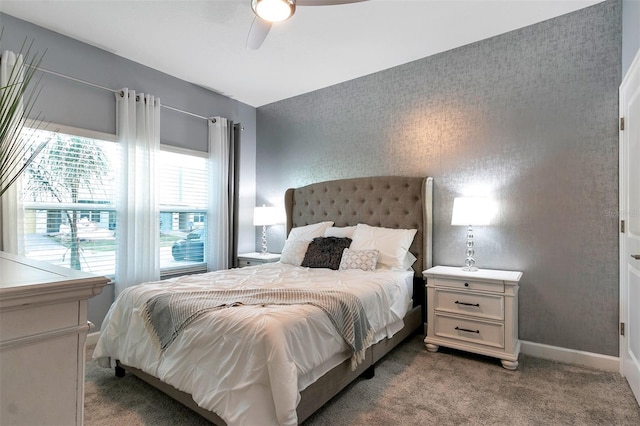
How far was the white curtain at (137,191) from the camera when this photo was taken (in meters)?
3.36

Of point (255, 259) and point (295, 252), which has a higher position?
point (295, 252)

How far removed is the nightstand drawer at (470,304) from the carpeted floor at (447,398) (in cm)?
39

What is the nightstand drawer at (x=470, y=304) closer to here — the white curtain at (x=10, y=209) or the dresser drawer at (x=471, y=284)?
the dresser drawer at (x=471, y=284)

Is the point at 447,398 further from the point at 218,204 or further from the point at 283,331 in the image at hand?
the point at 218,204

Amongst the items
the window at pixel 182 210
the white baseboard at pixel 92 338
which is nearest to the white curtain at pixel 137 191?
the window at pixel 182 210

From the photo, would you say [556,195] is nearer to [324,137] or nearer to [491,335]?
[491,335]

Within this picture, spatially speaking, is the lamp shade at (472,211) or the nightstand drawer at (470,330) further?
the lamp shade at (472,211)

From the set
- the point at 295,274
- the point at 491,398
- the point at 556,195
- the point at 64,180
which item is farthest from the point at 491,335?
the point at 64,180

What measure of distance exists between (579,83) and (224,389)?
331 centimetres

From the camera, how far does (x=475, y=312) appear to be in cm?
274

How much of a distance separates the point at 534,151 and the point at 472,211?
732 mm

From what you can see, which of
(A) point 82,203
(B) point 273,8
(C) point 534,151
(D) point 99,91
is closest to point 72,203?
(A) point 82,203

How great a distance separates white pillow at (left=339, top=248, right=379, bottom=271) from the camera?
3.10 meters

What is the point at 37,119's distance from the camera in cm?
286
